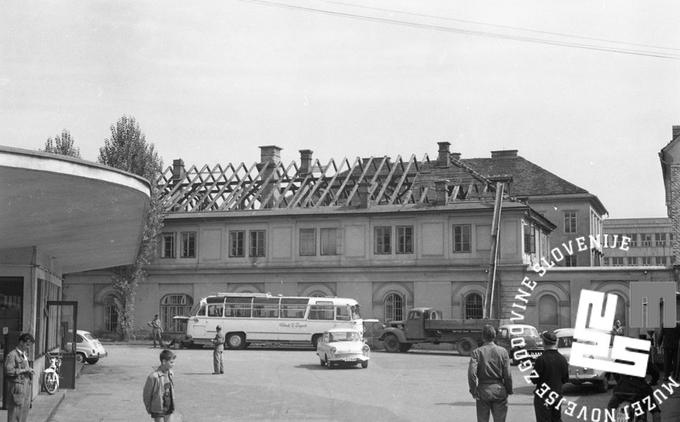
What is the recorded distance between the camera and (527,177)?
69.6m

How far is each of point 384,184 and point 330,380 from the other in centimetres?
2818

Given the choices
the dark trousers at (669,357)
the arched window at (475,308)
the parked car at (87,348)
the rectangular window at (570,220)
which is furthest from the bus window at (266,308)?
the rectangular window at (570,220)

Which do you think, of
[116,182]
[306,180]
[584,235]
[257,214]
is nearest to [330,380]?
[116,182]

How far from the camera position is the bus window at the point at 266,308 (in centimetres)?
4375

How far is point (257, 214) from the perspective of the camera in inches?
2062

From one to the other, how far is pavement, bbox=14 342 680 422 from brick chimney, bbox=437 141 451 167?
38.6m

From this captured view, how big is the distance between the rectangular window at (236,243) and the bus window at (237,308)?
884cm

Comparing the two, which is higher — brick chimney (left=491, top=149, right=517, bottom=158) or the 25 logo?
brick chimney (left=491, top=149, right=517, bottom=158)

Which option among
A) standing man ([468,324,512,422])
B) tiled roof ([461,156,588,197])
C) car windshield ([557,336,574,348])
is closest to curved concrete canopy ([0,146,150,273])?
standing man ([468,324,512,422])

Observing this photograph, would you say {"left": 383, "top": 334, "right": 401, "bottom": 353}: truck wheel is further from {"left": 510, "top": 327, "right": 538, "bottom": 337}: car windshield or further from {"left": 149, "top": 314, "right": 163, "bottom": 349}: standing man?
{"left": 149, "top": 314, "right": 163, "bottom": 349}: standing man

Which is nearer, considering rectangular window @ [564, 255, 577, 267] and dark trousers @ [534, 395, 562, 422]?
dark trousers @ [534, 395, 562, 422]

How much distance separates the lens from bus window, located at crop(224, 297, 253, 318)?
4394cm

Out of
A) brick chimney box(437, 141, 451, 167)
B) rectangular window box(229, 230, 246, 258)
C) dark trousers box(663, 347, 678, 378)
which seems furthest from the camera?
brick chimney box(437, 141, 451, 167)

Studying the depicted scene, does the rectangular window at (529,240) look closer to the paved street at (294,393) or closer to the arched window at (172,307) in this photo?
the paved street at (294,393)
